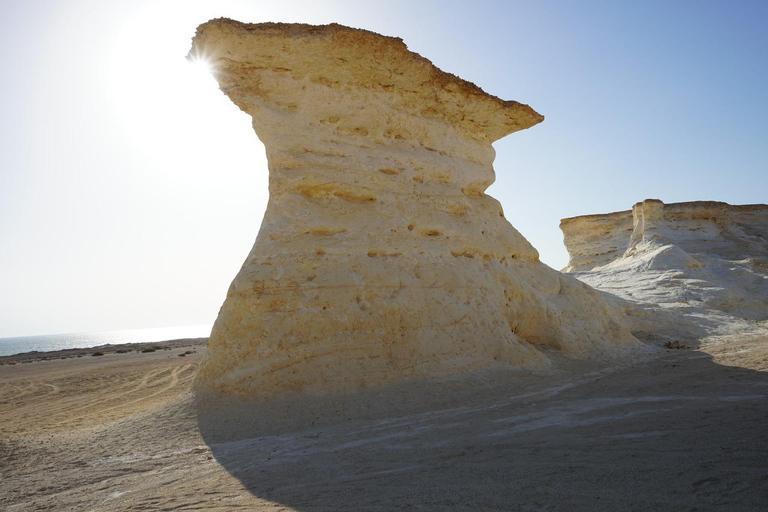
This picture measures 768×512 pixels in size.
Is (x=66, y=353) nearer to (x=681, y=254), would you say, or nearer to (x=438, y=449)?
(x=438, y=449)

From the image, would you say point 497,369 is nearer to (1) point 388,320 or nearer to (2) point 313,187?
(1) point 388,320

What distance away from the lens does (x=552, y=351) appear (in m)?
9.72

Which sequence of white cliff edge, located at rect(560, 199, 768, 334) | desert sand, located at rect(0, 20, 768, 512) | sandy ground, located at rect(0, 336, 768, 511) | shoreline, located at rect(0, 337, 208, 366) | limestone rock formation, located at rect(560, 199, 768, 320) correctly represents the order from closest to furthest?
sandy ground, located at rect(0, 336, 768, 511) < desert sand, located at rect(0, 20, 768, 512) < white cliff edge, located at rect(560, 199, 768, 334) < limestone rock formation, located at rect(560, 199, 768, 320) < shoreline, located at rect(0, 337, 208, 366)

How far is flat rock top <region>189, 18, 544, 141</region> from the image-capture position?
27.4 feet

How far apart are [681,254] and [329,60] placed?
17.5m

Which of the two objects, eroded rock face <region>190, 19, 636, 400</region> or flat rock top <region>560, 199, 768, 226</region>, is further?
flat rock top <region>560, 199, 768, 226</region>

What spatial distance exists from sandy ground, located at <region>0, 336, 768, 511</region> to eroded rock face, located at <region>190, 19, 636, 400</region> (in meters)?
0.68

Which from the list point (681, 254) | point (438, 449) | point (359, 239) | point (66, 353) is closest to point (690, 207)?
point (681, 254)

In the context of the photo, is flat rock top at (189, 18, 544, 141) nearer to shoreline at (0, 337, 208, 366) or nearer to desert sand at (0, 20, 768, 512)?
desert sand at (0, 20, 768, 512)

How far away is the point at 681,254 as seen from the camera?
64.5 ft

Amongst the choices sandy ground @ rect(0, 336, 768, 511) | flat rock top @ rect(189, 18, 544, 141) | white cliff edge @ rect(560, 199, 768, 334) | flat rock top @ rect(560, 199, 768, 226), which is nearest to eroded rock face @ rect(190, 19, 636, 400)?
flat rock top @ rect(189, 18, 544, 141)

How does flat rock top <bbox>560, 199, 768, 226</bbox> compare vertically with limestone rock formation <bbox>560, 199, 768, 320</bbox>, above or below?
above

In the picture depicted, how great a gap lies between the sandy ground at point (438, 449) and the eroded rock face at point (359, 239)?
683 mm

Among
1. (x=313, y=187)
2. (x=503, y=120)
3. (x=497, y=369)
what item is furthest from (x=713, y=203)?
(x=313, y=187)
